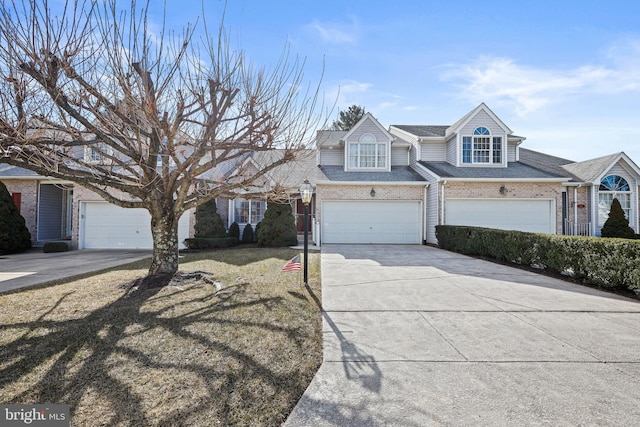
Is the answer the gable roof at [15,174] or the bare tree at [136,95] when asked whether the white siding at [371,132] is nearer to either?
the bare tree at [136,95]

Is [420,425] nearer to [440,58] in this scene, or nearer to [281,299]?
[281,299]

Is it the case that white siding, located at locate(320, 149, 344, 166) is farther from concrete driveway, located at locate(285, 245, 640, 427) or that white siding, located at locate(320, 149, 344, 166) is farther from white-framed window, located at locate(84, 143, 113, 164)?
concrete driveway, located at locate(285, 245, 640, 427)

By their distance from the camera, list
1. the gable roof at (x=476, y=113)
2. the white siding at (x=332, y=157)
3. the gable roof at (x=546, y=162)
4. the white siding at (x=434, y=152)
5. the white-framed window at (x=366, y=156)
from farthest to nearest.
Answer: the white siding at (x=332, y=157) → the white siding at (x=434, y=152) → the white-framed window at (x=366, y=156) → the gable roof at (x=546, y=162) → the gable roof at (x=476, y=113)

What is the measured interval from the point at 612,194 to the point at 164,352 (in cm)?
1919

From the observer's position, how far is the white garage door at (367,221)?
14742 millimetres

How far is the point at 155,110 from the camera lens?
5.00 m

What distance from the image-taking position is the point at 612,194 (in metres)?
14.6

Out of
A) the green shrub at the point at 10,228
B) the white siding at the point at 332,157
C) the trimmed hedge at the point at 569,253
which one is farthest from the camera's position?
the white siding at the point at 332,157

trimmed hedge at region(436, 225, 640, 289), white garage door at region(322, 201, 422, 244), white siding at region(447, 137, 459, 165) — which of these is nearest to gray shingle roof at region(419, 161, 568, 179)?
white siding at region(447, 137, 459, 165)

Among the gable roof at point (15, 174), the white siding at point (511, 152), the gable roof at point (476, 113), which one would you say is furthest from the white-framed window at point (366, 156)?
the gable roof at point (15, 174)

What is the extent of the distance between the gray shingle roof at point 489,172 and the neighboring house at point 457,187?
0.04 m

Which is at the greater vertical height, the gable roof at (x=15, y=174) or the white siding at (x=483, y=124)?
the white siding at (x=483, y=124)

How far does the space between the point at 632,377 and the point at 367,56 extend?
7.01 m

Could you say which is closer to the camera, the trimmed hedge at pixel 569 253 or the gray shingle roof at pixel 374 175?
the trimmed hedge at pixel 569 253
